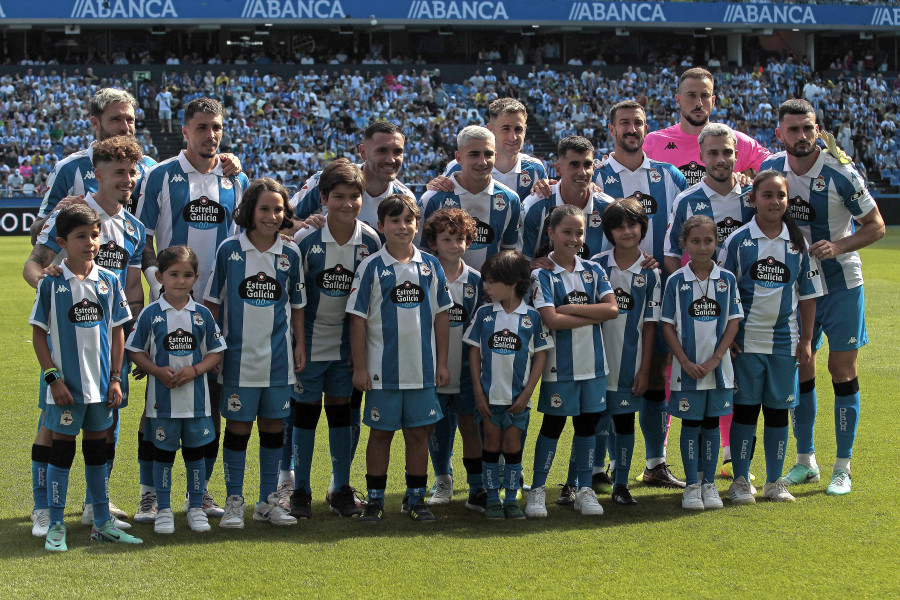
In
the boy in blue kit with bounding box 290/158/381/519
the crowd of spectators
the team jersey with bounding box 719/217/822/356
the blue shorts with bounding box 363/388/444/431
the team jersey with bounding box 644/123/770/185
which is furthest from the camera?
the crowd of spectators

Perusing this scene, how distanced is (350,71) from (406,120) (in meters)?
4.30

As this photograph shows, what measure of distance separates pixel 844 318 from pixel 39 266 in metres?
4.74

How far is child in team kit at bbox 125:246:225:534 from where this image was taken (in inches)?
203

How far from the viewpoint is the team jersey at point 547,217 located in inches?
239

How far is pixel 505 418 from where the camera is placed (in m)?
5.55

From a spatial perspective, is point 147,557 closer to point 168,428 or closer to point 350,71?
point 168,428

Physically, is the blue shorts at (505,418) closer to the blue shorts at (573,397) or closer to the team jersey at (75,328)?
the blue shorts at (573,397)

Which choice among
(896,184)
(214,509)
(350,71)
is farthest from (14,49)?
(214,509)

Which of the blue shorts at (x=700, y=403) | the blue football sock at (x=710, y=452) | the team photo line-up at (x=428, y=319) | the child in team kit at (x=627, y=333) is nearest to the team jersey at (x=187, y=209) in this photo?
the team photo line-up at (x=428, y=319)

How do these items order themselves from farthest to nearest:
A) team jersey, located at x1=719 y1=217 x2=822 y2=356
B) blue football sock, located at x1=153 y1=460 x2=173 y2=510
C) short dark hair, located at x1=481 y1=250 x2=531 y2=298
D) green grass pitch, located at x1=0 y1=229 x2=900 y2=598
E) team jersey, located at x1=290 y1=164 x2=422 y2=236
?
1. team jersey, located at x1=290 y1=164 x2=422 y2=236
2. team jersey, located at x1=719 y1=217 x2=822 y2=356
3. short dark hair, located at x1=481 y1=250 x2=531 y2=298
4. blue football sock, located at x1=153 y1=460 x2=173 y2=510
5. green grass pitch, located at x1=0 y1=229 x2=900 y2=598

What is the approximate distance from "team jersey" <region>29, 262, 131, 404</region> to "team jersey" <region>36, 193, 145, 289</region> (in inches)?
17.0

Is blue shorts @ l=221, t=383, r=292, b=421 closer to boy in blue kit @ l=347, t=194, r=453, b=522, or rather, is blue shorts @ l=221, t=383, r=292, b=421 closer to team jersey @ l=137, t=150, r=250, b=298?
boy in blue kit @ l=347, t=194, r=453, b=522

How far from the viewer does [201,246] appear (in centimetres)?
584

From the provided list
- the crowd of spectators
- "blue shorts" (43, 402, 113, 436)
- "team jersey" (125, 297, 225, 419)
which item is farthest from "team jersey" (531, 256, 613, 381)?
the crowd of spectators
